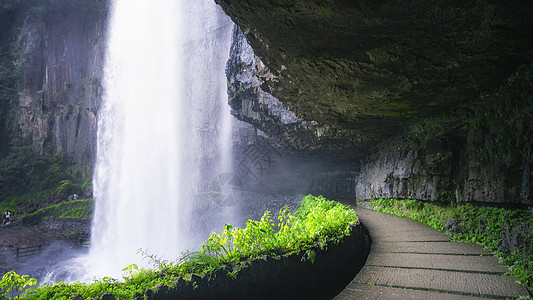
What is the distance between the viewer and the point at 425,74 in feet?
17.1

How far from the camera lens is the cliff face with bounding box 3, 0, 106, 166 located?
99.7 ft

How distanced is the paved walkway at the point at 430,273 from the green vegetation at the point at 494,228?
169mm

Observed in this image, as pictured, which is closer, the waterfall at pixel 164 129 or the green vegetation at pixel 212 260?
the green vegetation at pixel 212 260

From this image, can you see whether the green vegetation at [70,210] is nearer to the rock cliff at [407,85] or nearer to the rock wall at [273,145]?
the rock wall at [273,145]

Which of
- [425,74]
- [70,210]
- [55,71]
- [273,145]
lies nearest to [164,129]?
[273,145]

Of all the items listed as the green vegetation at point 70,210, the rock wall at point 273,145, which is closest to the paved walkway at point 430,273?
the rock wall at point 273,145

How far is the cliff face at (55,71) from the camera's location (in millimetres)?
30391

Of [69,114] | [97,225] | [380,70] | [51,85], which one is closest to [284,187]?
[97,225]

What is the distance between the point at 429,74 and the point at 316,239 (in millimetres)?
3713

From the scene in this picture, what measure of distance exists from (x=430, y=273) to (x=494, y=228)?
6.02 ft

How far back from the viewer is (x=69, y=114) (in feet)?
101

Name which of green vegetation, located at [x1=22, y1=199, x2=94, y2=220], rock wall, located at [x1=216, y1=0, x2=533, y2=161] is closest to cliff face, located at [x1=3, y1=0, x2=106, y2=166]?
green vegetation, located at [x1=22, y1=199, x2=94, y2=220]

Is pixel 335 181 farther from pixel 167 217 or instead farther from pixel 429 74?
pixel 429 74

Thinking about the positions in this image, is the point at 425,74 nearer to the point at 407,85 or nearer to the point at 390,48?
the point at 407,85
